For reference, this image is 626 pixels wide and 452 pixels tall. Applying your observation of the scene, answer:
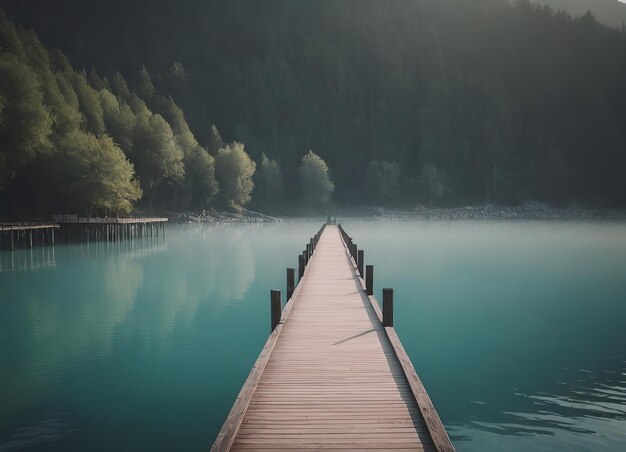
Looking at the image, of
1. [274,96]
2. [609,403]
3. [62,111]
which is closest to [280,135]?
[274,96]

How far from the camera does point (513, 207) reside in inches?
6585

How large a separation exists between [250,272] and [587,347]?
77.5ft

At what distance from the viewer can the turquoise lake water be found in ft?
36.4

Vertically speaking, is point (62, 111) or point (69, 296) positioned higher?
point (62, 111)

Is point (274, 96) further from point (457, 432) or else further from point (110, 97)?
point (457, 432)

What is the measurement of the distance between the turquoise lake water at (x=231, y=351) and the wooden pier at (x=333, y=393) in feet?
6.09

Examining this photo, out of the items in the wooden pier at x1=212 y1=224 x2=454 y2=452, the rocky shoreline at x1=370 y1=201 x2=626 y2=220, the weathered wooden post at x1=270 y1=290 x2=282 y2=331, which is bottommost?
the rocky shoreline at x1=370 y1=201 x2=626 y2=220

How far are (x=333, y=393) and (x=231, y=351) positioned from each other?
27.6 feet

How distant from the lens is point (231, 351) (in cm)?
1727

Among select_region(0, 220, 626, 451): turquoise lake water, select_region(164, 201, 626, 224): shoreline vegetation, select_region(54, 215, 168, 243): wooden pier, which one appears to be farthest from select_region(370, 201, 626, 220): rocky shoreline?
select_region(0, 220, 626, 451): turquoise lake water

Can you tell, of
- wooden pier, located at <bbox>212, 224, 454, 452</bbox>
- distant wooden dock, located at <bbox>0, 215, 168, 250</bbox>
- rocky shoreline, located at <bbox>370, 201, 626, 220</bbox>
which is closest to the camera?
wooden pier, located at <bbox>212, 224, 454, 452</bbox>

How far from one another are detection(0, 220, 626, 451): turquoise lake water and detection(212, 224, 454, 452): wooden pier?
6.09ft

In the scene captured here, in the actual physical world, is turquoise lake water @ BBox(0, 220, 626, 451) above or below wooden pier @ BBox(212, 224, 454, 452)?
below

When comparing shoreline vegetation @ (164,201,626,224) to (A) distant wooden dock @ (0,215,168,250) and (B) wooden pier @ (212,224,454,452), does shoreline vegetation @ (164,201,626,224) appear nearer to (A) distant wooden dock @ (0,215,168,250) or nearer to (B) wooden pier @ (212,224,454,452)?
(A) distant wooden dock @ (0,215,168,250)
